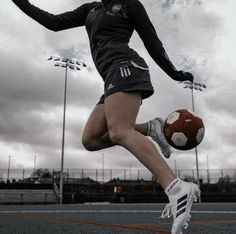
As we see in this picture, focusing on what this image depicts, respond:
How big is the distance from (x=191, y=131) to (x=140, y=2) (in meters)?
1.00

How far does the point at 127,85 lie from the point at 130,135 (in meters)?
0.33

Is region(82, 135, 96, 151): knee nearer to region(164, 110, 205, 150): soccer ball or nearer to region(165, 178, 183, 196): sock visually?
region(164, 110, 205, 150): soccer ball

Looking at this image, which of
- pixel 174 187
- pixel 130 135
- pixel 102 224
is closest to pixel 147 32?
pixel 130 135

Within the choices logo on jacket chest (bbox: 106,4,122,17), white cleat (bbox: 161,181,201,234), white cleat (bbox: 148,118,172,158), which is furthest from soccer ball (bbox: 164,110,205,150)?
logo on jacket chest (bbox: 106,4,122,17)

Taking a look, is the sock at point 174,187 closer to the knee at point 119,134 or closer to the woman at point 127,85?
the woman at point 127,85

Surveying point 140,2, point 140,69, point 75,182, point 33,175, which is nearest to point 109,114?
point 140,69

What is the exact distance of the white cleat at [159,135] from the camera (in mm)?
3023

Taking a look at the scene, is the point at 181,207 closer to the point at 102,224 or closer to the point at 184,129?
the point at 184,129

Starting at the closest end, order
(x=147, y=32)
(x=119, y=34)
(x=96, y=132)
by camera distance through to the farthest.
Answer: (x=147, y=32) → (x=119, y=34) → (x=96, y=132)

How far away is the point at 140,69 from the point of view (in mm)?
2533

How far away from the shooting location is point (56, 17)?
3117mm

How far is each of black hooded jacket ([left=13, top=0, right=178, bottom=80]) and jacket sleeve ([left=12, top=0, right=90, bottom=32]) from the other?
0.75 ft

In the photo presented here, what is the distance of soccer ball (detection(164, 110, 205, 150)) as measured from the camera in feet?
9.15

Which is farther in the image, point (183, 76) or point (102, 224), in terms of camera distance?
point (102, 224)
